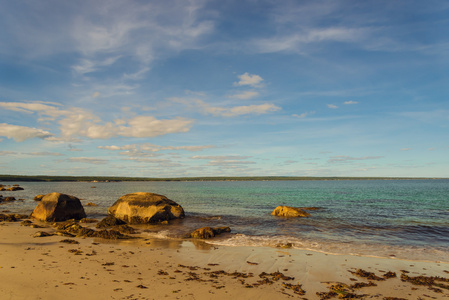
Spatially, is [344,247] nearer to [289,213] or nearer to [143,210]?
[289,213]

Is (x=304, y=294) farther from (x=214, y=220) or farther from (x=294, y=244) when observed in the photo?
(x=214, y=220)

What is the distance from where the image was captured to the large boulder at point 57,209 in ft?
71.8

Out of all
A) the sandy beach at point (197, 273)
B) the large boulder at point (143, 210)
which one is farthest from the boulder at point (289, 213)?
the sandy beach at point (197, 273)

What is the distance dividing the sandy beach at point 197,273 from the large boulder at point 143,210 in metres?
8.56

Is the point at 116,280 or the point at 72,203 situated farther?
the point at 72,203

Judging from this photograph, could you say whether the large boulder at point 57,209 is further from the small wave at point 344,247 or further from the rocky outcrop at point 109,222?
the small wave at point 344,247

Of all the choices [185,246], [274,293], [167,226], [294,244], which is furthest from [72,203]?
[274,293]

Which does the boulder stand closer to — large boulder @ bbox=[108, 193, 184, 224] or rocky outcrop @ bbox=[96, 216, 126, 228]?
large boulder @ bbox=[108, 193, 184, 224]

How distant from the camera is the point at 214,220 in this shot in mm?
23469

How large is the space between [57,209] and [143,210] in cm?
734

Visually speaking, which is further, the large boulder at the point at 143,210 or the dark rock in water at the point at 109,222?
the large boulder at the point at 143,210

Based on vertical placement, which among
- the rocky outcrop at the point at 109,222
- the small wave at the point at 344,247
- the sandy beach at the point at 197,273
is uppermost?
the sandy beach at the point at 197,273

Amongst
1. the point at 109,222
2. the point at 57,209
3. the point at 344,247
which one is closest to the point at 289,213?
the point at 344,247

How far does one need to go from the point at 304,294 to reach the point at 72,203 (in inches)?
886
